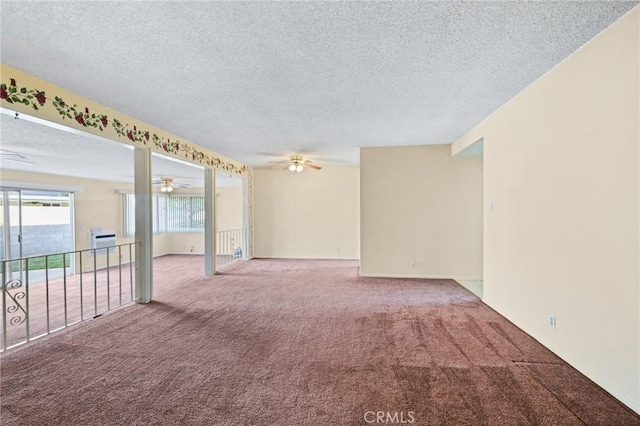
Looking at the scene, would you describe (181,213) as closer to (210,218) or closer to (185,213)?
(185,213)

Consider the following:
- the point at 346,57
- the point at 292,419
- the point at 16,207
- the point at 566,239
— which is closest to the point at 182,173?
the point at 16,207

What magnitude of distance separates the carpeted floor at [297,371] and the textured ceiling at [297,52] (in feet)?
8.06

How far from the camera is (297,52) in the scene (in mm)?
2387

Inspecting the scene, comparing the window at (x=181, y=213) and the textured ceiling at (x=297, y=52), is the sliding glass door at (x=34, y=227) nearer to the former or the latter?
the window at (x=181, y=213)

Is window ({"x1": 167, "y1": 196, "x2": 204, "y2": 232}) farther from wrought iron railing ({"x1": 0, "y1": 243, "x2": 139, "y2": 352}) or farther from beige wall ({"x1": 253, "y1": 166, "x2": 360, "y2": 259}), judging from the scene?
beige wall ({"x1": 253, "y1": 166, "x2": 360, "y2": 259})

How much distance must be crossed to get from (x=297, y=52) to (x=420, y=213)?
4282 mm

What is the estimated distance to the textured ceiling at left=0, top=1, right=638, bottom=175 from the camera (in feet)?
6.31

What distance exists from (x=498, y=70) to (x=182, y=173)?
7300 mm

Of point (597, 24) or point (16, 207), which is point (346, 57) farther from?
point (16, 207)

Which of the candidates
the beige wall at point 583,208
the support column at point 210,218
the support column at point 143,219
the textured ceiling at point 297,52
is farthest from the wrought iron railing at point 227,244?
the beige wall at point 583,208

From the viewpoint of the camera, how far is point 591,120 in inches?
91.8

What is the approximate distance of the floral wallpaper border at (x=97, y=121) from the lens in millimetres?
2645

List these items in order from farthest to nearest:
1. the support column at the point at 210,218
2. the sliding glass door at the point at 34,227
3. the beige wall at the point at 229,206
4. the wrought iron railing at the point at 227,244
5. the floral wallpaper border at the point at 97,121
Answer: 1. the beige wall at the point at 229,206
2. the wrought iron railing at the point at 227,244
3. the sliding glass door at the point at 34,227
4. the support column at the point at 210,218
5. the floral wallpaper border at the point at 97,121

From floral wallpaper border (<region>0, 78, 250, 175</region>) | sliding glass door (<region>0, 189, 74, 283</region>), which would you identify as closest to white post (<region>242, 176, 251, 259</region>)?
floral wallpaper border (<region>0, 78, 250, 175</region>)
